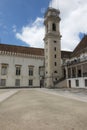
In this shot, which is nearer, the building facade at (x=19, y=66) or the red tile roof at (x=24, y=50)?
the building facade at (x=19, y=66)

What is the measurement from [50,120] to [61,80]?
3172 centimetres

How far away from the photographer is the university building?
37.8 meters

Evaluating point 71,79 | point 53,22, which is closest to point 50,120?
point 71,79

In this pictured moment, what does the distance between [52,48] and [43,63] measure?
5458mm

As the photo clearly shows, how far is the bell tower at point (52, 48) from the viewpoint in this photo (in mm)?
39209

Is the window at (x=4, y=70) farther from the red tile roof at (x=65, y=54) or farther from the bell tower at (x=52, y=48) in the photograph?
the red tile roof at (x=65, y=54)

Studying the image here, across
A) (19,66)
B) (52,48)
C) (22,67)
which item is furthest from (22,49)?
(52,48)

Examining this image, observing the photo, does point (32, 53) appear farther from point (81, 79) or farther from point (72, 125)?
point (72, 125)

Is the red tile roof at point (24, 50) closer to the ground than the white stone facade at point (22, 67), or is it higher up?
higher up

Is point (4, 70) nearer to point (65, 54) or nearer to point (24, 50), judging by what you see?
point (24, 50)

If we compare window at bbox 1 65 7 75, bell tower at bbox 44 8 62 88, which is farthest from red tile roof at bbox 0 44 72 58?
window at bbox 1 65 7 75

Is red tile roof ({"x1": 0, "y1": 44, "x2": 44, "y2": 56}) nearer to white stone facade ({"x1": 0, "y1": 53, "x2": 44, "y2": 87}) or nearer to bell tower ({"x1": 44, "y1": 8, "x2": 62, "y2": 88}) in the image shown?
white stone facade ({"x1": 0, "y1": 53, "x2": 44, "y2": 87})

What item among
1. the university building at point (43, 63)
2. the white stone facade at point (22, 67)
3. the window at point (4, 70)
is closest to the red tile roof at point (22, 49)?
the university building at point (43, 63)

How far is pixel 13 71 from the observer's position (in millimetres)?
39094
